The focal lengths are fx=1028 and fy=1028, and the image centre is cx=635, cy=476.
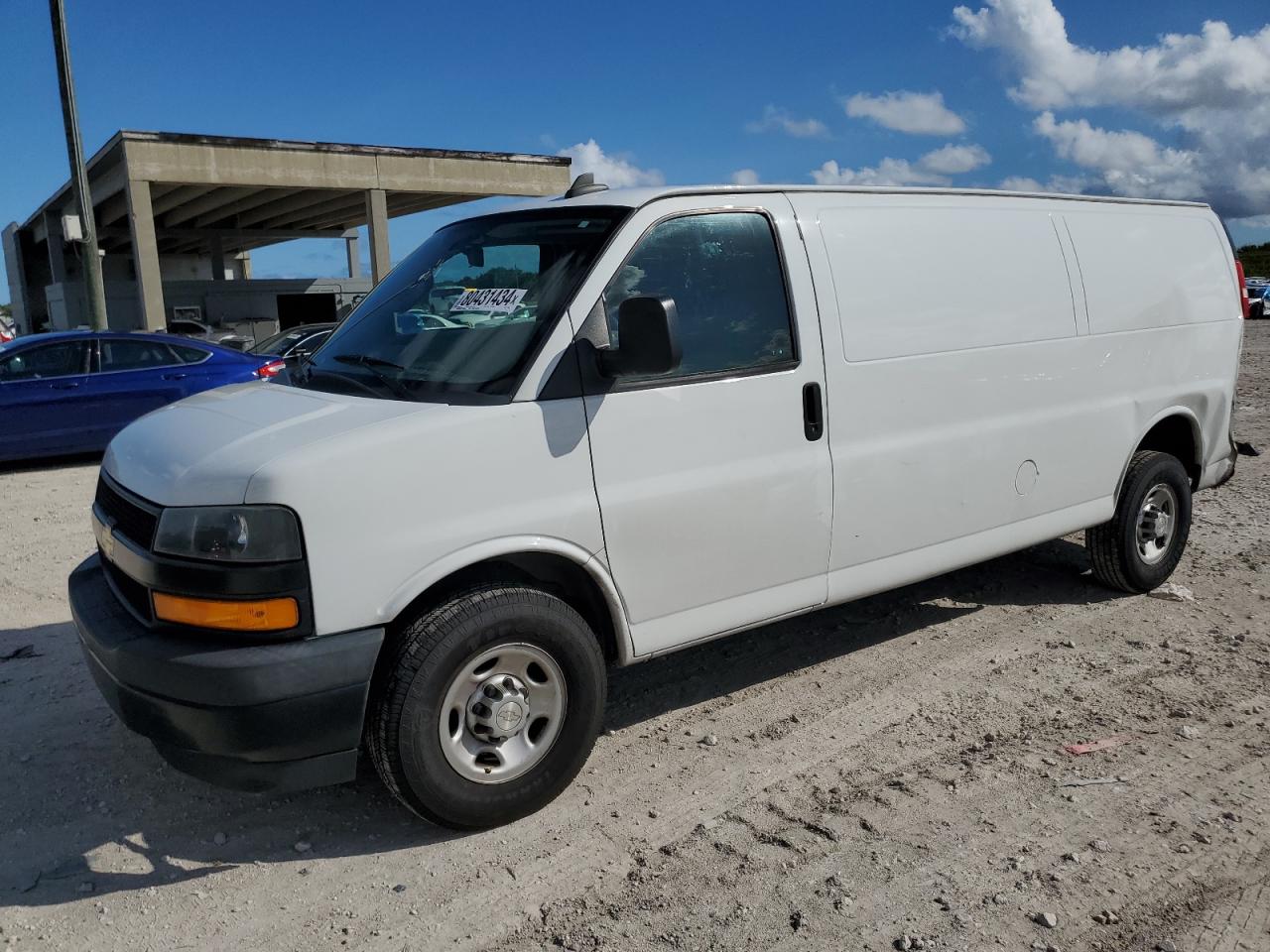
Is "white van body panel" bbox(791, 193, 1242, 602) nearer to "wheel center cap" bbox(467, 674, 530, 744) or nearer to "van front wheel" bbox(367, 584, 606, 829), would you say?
"van front wheel" bbox(367, 584, 606, 829)

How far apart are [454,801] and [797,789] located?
124 centimetres

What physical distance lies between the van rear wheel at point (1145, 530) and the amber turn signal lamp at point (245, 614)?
4418 millimetres

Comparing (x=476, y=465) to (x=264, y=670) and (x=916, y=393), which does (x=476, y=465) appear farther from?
(x=916, y=393)

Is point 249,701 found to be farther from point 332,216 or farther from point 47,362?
point 332,216

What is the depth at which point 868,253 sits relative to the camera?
4.23 m

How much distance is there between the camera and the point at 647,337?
3.40 m

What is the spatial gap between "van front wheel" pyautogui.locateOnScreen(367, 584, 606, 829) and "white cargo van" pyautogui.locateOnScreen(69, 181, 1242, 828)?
0.01 m

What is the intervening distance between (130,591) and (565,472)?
59.2 inches

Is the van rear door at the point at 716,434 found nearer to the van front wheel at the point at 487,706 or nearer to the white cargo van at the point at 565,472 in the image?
the white cargo van at the point at 565,472

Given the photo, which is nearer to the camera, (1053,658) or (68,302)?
(1053,658)

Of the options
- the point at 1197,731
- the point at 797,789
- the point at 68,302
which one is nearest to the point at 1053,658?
the point at 1197,731

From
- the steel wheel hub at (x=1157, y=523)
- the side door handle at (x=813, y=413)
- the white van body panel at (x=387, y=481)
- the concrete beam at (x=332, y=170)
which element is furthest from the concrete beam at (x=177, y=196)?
the side door handle at (x=813, y=413)

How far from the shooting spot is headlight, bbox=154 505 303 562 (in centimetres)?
302

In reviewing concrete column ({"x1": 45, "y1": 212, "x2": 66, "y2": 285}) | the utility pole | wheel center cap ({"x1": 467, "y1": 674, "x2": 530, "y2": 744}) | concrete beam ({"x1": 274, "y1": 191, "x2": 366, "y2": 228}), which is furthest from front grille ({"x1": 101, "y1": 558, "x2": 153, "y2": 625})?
concrete column ({"x1": 45, "y1": 212, "x2": 66, "y2": 285})
